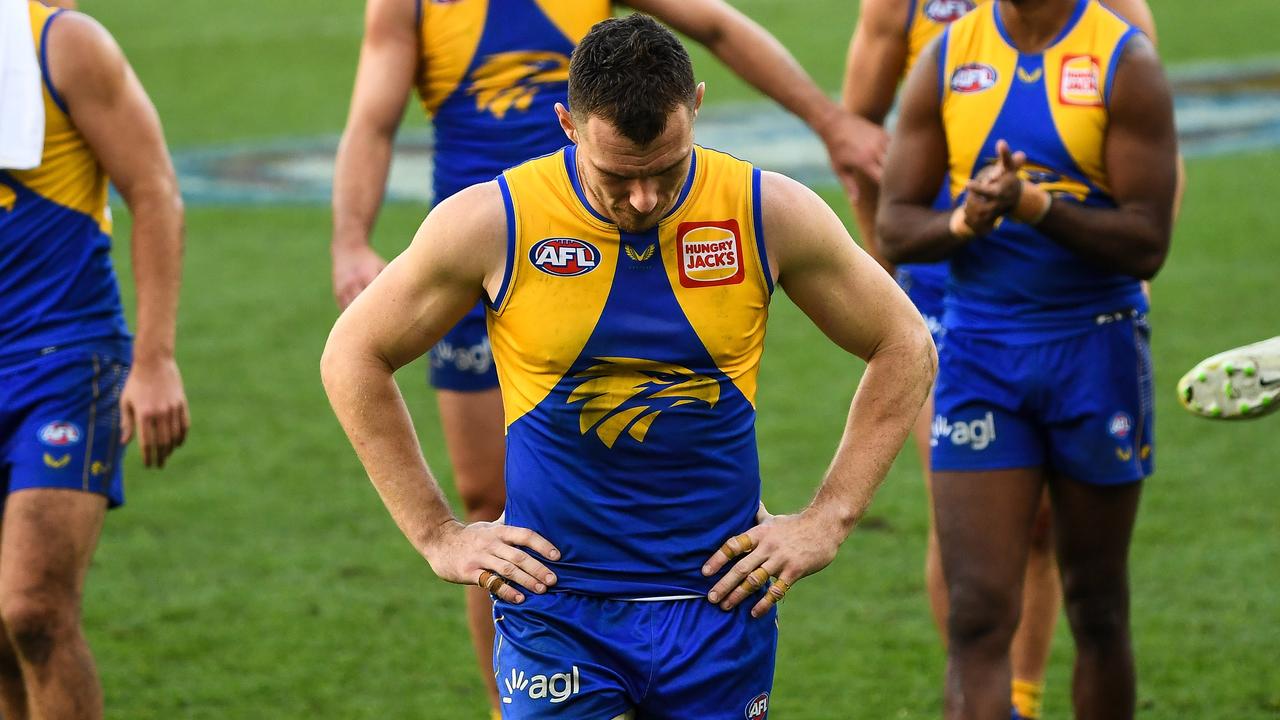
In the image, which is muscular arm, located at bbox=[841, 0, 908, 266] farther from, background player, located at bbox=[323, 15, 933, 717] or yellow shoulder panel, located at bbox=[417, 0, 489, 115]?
background player, located at bbox=[323, 15, 933, 717]

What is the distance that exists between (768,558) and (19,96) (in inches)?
103

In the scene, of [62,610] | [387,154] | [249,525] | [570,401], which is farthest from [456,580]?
[249,525]

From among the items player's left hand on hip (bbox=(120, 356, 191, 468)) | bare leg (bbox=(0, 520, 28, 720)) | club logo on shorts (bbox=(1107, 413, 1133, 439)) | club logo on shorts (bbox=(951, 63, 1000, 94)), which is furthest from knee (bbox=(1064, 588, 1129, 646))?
bare leg (bbox=(0, 520, 28, 720))

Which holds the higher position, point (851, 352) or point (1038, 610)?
point (851, 352)

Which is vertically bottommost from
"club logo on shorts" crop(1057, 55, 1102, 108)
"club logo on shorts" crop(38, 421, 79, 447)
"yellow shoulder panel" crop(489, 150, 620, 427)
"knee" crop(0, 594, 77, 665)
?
"knee" crop(0, 594, 77, 665)

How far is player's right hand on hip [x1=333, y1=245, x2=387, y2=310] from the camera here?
5371 millimetres

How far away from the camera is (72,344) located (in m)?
5.00

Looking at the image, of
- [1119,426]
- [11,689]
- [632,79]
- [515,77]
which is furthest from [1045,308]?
[11,689]

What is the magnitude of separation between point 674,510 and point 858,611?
3.54 meters

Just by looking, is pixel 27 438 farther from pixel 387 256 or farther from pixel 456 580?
pixel 387 256

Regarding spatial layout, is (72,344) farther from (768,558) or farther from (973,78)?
(973,78)

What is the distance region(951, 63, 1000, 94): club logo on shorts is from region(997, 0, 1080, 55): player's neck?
11 centimetres

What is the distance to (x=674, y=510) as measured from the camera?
369 cm

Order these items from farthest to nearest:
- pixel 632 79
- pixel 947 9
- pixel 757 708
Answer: pixel 947 9
pixel 757 708
pixel 632 79
